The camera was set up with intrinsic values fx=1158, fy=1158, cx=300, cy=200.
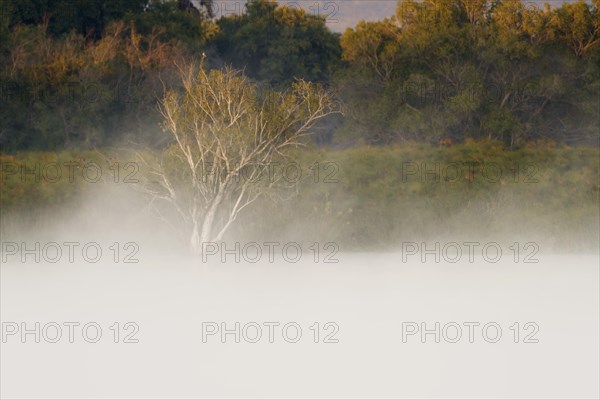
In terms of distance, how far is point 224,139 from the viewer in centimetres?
2412

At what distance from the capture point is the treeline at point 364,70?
1532 inches

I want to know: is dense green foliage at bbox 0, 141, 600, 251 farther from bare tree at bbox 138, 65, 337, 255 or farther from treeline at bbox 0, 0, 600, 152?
treeline at bbox 0, 0, 600, 152

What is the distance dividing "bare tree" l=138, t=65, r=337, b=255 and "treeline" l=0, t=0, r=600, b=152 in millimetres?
12932

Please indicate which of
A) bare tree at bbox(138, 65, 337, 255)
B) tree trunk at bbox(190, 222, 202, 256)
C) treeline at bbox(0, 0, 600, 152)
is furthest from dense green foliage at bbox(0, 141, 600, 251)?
treeline at bbox(0, 0, 600, 152)

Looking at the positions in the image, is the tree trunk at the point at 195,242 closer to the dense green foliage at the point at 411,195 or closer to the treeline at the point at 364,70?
the dense green foliage at the point at 411,195

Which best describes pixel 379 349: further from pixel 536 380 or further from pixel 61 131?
pixel 61 131

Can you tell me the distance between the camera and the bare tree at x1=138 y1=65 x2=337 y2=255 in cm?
2412

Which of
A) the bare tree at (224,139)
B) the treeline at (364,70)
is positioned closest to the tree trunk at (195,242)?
the bare tree at (224,139)

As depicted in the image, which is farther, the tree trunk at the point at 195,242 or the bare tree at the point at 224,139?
the tree trunk at the point at 195,242

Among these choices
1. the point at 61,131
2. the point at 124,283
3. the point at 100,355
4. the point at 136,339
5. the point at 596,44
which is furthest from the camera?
the point at 596,44

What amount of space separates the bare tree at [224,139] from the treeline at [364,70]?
12.9m

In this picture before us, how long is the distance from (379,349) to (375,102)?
28674 mm

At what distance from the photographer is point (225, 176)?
82.0 feet

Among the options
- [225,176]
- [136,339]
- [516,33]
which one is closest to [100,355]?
[136,339]
